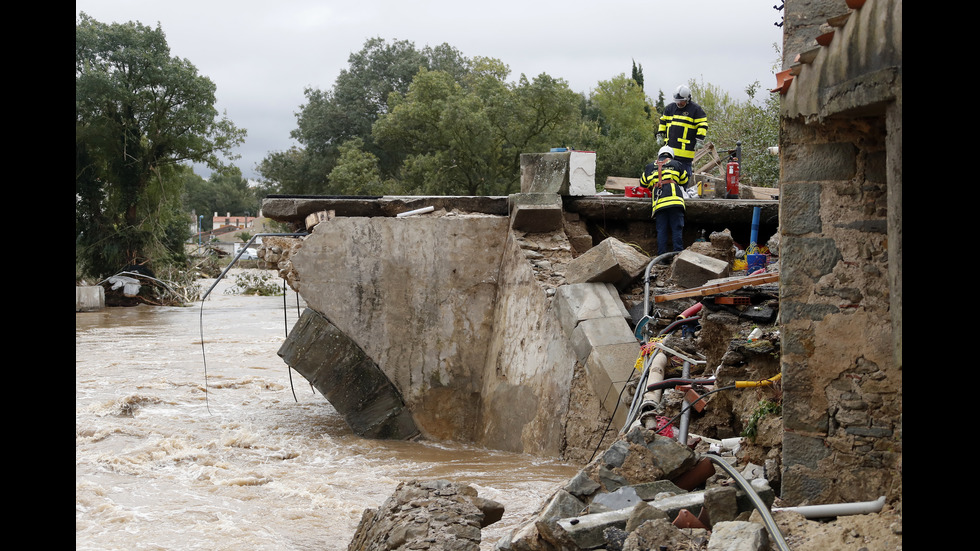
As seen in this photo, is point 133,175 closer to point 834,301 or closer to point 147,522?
point 147,522

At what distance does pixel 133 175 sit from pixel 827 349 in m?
28.7

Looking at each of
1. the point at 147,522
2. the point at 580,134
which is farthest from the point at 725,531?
the point at 580,134

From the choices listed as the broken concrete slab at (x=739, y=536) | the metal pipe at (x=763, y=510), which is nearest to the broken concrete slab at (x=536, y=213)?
the metal pipe at (x=763, y=510)

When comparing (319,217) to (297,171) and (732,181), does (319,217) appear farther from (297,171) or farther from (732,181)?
(297,171)

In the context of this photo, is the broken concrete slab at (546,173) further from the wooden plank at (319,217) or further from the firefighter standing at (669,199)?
the wooden plank at (319,217)

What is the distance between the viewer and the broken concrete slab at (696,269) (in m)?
7.48

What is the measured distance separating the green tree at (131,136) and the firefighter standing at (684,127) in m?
23.0

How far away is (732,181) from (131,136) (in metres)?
23.8

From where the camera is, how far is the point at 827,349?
14.1ft

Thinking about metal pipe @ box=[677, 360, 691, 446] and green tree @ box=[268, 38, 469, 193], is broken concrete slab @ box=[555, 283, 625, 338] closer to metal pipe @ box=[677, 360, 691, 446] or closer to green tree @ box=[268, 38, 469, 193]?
metal pipe @ box=[677, 360, 691, 446]

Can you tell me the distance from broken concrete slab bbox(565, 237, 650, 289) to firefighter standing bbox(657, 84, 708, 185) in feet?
6.43

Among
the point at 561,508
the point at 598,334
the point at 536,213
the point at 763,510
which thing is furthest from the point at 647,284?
the point at 763,510

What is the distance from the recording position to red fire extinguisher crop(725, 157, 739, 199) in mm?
10555

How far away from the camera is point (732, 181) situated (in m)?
10.6
